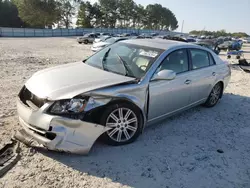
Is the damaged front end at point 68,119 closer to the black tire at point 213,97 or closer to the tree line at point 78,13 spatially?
the black tire at point 213,97

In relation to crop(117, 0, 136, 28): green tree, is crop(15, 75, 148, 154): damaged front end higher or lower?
lower

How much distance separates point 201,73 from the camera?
4.40 m

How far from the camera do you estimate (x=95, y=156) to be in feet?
9.83

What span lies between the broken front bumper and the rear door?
7.46 ft

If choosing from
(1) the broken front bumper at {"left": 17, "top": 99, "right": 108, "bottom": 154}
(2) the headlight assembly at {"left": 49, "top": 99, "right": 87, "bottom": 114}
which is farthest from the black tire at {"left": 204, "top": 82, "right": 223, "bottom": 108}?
(2) the headlight assembly at {"left": 49, "top": 99, "right": 87, "bottom": 114}

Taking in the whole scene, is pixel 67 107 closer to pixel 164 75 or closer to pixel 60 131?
pixel 60 131

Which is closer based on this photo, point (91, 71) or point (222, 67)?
Answer: point (91, 71)

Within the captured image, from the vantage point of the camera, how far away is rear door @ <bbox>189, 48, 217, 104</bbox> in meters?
4.25

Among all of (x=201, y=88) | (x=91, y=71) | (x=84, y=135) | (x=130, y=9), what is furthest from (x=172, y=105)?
(x=130, y=9)

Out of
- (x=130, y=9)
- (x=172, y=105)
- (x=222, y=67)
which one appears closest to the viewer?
(x=172, y=105)

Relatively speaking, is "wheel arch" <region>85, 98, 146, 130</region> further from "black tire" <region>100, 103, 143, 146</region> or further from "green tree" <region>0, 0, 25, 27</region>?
"green tree" <region>0, 0, 25, 27</region>

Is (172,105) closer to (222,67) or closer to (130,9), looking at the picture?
(222,67)

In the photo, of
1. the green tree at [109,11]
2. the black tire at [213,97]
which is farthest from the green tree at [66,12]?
the black tire at [213,97]

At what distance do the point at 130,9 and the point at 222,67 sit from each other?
8262 cm
